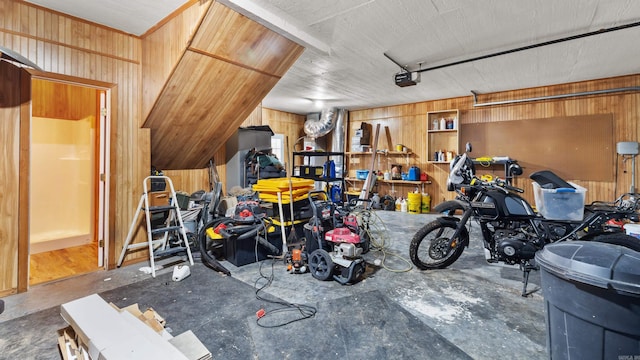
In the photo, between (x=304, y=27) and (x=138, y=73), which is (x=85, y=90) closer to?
(x=138, y=73)

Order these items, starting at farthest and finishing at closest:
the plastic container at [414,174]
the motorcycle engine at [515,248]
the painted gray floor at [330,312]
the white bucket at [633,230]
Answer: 1. the plastic container at [414,174]
2. the white bucket at [633,230]
3. the motorcycle engine at [515,248]
4. the painted gray floor at [330,312]

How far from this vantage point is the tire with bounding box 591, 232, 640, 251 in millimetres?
2332

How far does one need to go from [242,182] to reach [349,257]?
3152mm

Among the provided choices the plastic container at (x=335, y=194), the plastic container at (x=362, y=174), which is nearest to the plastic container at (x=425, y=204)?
the plastic container at (x=362, y=174)

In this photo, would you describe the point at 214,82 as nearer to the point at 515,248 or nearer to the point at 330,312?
the point at 330,312

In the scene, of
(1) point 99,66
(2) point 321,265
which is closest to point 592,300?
(2) point 321,265

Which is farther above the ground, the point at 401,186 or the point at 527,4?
the point at 527,4

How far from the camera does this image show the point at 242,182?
527cm

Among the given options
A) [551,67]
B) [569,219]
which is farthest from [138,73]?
[551,67]

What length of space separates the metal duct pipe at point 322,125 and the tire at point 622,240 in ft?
19.3

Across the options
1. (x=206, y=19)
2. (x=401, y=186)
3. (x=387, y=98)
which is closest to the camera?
(x=206, y=19)

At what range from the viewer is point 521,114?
5762mm

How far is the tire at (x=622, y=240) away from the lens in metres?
2.33

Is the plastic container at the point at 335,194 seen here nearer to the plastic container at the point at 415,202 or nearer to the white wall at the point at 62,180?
the plastic container at the point at 415,202
